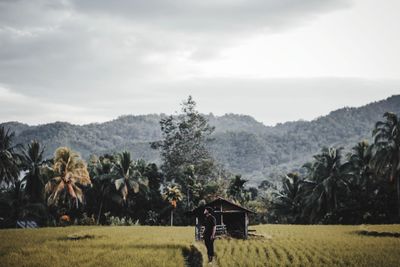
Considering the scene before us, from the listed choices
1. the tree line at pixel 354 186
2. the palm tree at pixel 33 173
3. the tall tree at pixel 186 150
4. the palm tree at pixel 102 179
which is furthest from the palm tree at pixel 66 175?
the tree line at pixel 354 186

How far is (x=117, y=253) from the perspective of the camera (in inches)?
857

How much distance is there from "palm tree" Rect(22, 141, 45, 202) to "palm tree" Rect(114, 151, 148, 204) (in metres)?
8.78

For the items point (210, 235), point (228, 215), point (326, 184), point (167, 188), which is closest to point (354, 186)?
point (326, 184)

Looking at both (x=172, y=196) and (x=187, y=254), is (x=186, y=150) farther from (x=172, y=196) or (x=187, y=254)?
(x=187, y=254)

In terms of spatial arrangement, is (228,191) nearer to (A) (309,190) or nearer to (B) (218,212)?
(A) (309,190)

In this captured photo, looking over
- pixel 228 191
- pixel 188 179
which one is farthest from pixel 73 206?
pixel 228 191

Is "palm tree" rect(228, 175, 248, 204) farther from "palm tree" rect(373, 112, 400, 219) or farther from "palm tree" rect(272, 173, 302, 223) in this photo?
"palm tree" rect(373, 112, 400, 219)

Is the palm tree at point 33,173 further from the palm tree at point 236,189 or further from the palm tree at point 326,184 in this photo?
the palm tree at point 326,184

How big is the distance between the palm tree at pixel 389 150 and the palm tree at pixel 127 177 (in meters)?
28.1

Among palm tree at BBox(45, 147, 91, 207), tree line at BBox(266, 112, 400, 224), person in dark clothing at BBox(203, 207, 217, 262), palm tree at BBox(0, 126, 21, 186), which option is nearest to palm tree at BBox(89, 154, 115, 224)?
palm tree at BBox(45, 147, 91, 207)

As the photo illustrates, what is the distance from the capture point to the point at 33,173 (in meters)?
52.2

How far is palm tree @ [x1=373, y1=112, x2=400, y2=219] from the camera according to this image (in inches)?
1757

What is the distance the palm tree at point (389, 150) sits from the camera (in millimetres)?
44625

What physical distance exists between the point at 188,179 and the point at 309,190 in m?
15.4
